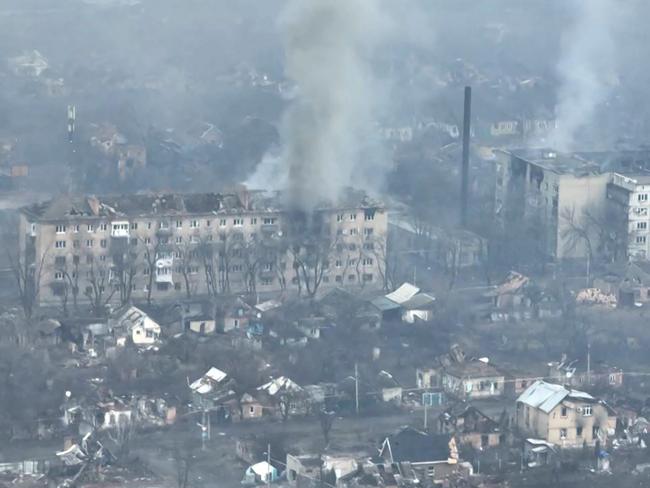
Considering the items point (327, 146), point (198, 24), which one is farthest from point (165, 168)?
point (198, 24)

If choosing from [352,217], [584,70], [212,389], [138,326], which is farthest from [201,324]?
[584,70]

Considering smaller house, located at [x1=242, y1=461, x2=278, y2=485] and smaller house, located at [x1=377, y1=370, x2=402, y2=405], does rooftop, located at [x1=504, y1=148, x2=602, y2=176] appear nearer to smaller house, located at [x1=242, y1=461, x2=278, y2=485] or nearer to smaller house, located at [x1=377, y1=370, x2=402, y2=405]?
smaller house, located at [x1=377, y1=370, x2=402, y2=405]

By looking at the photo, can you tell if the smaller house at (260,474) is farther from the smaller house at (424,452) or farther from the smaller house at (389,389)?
the smaller house at (389,389)

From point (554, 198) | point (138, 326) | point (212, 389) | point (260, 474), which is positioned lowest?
point (260, 474)

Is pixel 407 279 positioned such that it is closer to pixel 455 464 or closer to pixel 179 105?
pixel 455 464

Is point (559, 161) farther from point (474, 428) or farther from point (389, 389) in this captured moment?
point (474, 428)

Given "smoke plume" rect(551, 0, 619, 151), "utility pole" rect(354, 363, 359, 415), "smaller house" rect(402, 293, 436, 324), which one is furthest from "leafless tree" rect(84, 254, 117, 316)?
"smoke plume" rect(551, 0, 619, 151)
